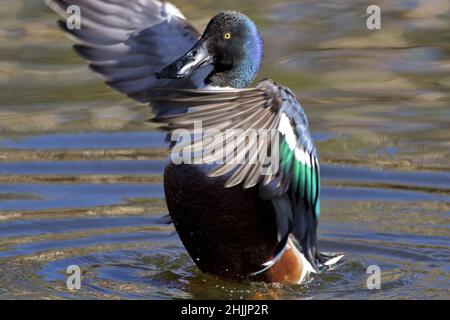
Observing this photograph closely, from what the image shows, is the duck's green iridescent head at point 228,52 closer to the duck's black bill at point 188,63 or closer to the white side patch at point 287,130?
the duck's black bill at point 188,63

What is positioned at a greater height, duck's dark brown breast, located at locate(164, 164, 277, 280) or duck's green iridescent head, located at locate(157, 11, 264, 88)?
duck's green iridescent head, located at locate(157, 11, 264, 88)

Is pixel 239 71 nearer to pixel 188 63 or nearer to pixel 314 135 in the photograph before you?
pixel 188 63

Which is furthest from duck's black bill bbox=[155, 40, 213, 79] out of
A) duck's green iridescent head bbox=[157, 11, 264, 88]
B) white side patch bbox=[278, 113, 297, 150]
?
white side patch bbox=[278, 113, 297, 150]

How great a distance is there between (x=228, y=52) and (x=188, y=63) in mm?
253

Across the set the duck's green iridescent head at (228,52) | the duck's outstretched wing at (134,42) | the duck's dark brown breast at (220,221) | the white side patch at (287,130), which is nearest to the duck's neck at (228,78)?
the duck's green iridescent head at (228,52)

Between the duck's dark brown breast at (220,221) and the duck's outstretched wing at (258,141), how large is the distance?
0.32 feet

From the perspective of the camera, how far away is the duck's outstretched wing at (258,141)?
5617 millimetres

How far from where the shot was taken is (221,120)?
18.5 feet

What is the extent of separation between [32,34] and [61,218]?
12.1 feet

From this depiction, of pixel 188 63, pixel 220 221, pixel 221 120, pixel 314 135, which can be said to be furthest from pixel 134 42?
pixel 314 135

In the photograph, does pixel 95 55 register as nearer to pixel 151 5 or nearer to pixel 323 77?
pixel 151 5

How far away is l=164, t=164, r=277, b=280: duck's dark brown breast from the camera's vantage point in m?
6.38

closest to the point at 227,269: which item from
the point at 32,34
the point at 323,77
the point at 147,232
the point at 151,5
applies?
the point at 147,232

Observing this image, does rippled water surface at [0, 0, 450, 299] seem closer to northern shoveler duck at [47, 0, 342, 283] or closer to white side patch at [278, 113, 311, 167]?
northern shoveler duck at [47, 0, 342, 283]
